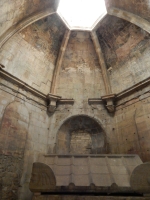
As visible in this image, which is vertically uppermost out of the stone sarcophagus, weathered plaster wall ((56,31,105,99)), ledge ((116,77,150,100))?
weathered plaster wall ((56,31,105,99))

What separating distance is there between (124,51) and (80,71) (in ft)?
7.77

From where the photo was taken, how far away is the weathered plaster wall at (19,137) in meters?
4.86

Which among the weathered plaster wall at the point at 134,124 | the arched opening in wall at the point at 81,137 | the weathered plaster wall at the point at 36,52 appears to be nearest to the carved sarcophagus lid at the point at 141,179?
the weathered plaster wall at the point at 134,124

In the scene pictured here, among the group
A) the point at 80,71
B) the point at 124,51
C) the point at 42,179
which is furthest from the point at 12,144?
the point at 124,51

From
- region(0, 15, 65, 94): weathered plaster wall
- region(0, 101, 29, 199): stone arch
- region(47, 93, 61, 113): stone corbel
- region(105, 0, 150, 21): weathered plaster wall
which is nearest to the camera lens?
region(0, 101, 29, 199): stone arch

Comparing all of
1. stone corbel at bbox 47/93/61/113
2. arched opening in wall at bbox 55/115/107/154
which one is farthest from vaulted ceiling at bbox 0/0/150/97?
arched opening in wall at bbox 55/115/107/154

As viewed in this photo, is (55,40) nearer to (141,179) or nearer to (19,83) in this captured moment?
(19,83)

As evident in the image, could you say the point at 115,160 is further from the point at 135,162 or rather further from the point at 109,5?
the point at 109,5

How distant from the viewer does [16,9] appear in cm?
593

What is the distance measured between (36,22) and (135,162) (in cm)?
681

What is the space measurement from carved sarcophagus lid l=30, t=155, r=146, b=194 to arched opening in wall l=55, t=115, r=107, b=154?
217 cm

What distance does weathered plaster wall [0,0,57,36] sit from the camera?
17.9 feet

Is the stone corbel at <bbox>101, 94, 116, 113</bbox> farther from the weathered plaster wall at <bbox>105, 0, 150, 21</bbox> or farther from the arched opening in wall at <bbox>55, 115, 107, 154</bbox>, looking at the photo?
the weathered plaster wall at <bbox>105, 0, 150, 21</bbox>

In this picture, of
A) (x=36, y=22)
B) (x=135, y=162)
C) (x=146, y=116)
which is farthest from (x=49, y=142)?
(x=36, y=22)
